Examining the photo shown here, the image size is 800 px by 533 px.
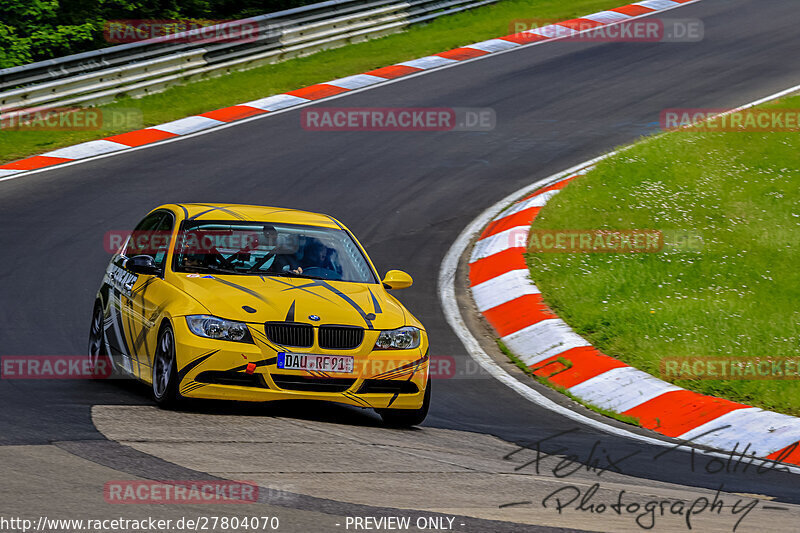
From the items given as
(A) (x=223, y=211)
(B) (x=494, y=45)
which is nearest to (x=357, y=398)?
(A) (x=223, y=211)

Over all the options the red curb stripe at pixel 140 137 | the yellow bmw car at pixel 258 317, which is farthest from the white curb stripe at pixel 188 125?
the yellow bmw car at pixel 258 317

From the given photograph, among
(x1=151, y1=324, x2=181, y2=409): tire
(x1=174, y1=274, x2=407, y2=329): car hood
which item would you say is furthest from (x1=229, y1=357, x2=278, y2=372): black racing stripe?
(x1=151, y1=324, x2=181, y2=409): tire

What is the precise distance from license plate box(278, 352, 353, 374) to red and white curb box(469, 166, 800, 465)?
2562mm

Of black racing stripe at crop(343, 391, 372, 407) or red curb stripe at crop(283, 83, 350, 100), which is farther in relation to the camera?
red curb stripe at crop(283, 83, 350, 100)

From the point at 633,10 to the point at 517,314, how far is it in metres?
17.2

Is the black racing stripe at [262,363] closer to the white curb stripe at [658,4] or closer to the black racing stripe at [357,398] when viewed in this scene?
the black racing stripe at [357,398]

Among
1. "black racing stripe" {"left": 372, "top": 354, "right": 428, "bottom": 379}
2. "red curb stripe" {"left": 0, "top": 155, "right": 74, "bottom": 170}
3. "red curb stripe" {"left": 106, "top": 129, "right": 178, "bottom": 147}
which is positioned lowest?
"black racing stripe" {"left": 372, "top": 354, "right": 428, "bottom": 379}

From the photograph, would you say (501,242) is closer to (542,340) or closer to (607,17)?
(542,340)

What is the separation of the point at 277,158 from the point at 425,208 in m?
2.96

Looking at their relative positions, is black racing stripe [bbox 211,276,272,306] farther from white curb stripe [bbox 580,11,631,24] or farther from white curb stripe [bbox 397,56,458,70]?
white curb stripe [bbox 580,11,631,24]

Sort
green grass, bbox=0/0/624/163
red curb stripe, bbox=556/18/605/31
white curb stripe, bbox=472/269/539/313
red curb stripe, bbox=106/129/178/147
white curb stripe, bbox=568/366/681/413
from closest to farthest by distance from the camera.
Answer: white curb stripe, bbox=568/366/681/413 → white curb stripe, bbox=472/269/539/313 → red curb stripe, bbox=106/129/178/147 → green grass, bbox=0/0/624/163 → red curb stripe, bbox=556/18/605/31

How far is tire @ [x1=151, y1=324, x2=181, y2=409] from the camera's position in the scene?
727cm

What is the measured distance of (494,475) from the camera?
6301 mm

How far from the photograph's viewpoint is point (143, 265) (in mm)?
8094
